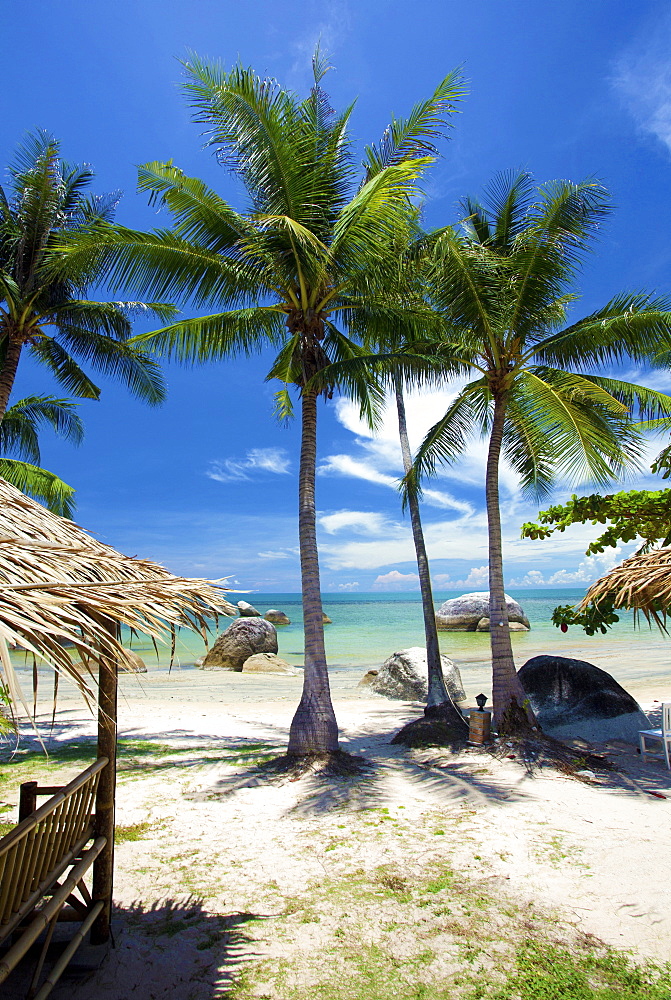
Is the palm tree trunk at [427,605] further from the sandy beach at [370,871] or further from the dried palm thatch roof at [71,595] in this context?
the dried palm thatch roof at [71,595]

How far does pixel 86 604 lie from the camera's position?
129 inches

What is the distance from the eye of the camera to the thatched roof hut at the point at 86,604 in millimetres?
2717

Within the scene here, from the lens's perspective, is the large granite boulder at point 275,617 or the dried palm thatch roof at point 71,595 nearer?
Result: the dried palm thatch roof at point 71,595

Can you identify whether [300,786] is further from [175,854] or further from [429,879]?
[429,879]

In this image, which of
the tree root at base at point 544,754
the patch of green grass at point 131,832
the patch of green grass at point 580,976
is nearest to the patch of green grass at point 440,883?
the patch of green grass at point 580,976

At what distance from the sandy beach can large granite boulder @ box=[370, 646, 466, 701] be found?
6.31 metres

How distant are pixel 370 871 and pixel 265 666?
18.4 m

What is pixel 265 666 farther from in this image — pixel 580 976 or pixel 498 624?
pixel 580 976

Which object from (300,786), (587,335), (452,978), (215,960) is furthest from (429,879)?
(587,335)


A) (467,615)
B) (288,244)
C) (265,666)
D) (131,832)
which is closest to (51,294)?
(288,244)

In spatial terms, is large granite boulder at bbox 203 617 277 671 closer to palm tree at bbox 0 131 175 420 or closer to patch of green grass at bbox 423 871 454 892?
palm tree at bbox 0 131 175 420

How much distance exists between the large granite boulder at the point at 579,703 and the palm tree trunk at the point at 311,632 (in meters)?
4.74

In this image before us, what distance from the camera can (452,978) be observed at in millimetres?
3717

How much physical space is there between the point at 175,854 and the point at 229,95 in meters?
9.64
